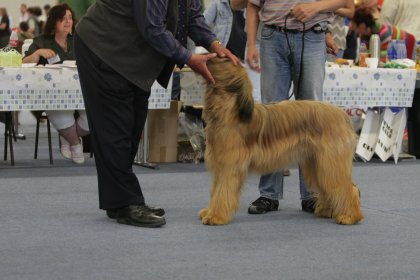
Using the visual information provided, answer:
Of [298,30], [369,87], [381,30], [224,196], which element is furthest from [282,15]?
[381,30]

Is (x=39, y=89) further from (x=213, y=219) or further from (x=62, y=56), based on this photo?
(x=213, y=219)

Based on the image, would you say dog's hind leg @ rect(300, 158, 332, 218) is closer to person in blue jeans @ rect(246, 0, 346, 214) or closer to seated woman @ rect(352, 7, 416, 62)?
person in blue jeans @ rect(246, 0, 346, 214)

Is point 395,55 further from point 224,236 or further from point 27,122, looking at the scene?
point 27,122

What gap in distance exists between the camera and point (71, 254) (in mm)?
3795

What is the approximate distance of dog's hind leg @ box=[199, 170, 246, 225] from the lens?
441 cm

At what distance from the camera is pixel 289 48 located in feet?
15.7

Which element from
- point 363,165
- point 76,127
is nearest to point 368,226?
point 363,165

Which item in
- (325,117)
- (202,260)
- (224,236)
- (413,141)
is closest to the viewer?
(202,260)

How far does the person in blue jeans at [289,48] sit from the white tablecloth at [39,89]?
7.41ft

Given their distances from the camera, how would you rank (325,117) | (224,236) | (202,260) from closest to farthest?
(202,260) → (224,236) → (325,117)

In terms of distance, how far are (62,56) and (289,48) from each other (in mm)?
3276

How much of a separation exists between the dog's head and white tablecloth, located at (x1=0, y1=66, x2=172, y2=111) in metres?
2.70

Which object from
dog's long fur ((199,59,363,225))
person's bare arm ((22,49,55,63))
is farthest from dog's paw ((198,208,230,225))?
person's bare arm ((22,49,55,63))

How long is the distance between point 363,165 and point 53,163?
267 cm
